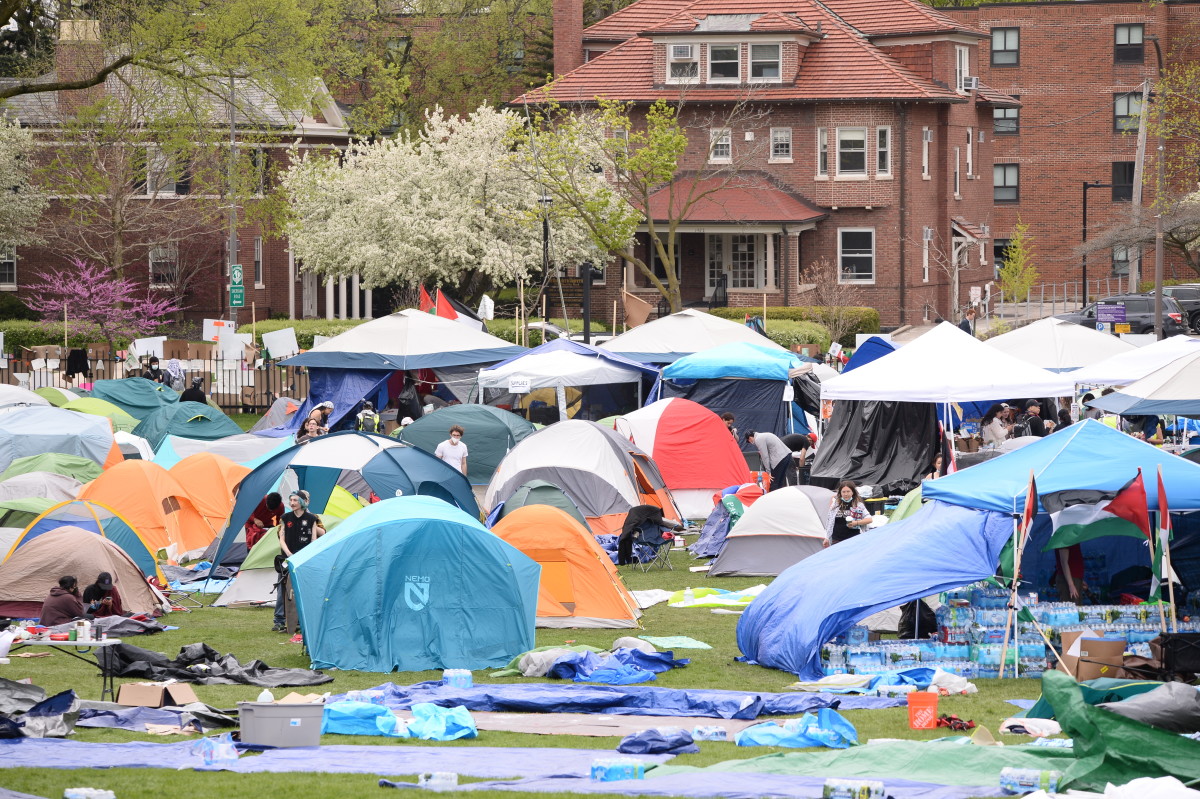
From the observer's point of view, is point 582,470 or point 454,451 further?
point 454,451

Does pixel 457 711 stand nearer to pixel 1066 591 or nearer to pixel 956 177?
pixel 1066 591

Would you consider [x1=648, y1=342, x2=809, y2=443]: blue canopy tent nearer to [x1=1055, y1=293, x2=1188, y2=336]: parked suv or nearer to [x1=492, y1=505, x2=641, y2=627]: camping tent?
[x1=492, y1=505, x2=641, y2=627]: camping tent

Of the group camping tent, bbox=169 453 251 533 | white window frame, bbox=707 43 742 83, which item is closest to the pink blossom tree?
white window frame, bbox=707 43 742 83

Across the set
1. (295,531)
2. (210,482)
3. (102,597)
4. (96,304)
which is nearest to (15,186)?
(96,304)

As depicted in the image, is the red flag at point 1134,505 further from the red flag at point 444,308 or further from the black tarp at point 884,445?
the red flag at point 444,308

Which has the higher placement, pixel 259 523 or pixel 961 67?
pixel 961 67

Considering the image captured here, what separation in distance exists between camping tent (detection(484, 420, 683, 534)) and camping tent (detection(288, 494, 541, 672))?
6.79 metres

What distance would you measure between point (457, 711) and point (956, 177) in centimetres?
4203

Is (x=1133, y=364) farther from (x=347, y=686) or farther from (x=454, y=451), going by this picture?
(x=347, y=686)

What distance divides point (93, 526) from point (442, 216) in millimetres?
26334

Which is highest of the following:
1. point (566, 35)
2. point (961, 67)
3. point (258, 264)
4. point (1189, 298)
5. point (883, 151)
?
point (566, 35)

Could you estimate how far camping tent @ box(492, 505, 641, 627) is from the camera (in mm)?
15773

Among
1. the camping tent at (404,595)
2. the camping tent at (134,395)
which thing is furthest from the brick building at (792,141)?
the camping tent at (404,595)

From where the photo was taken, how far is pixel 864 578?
13430mm
